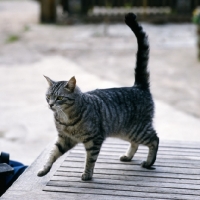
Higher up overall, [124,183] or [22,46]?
[124,183]

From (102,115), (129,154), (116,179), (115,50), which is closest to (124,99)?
(102,115)

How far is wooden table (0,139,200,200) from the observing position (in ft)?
10.1

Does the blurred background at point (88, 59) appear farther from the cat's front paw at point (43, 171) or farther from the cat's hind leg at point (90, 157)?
the cat's hind leg at point (90, 157)

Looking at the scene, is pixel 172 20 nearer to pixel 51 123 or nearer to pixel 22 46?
pixel 22 46

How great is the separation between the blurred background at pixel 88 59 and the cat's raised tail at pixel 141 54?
70.0 inches

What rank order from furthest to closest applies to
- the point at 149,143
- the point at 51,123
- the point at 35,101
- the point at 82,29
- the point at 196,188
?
1. the point at 82,29
2. the point at 35,101
3. the point at 51,123
4. the point at 149,143
5. the point at 196,188

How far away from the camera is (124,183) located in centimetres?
330

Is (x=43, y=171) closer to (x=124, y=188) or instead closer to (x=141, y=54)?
(x=124, y=188)

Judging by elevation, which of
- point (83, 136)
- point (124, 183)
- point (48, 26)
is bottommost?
point (48, 26)

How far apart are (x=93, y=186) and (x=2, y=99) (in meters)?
4.28

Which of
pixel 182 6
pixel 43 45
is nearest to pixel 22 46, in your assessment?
pixel 43 45

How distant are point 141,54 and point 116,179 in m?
1.00

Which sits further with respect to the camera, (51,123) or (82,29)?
(82,29)

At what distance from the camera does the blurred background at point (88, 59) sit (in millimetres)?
6078
